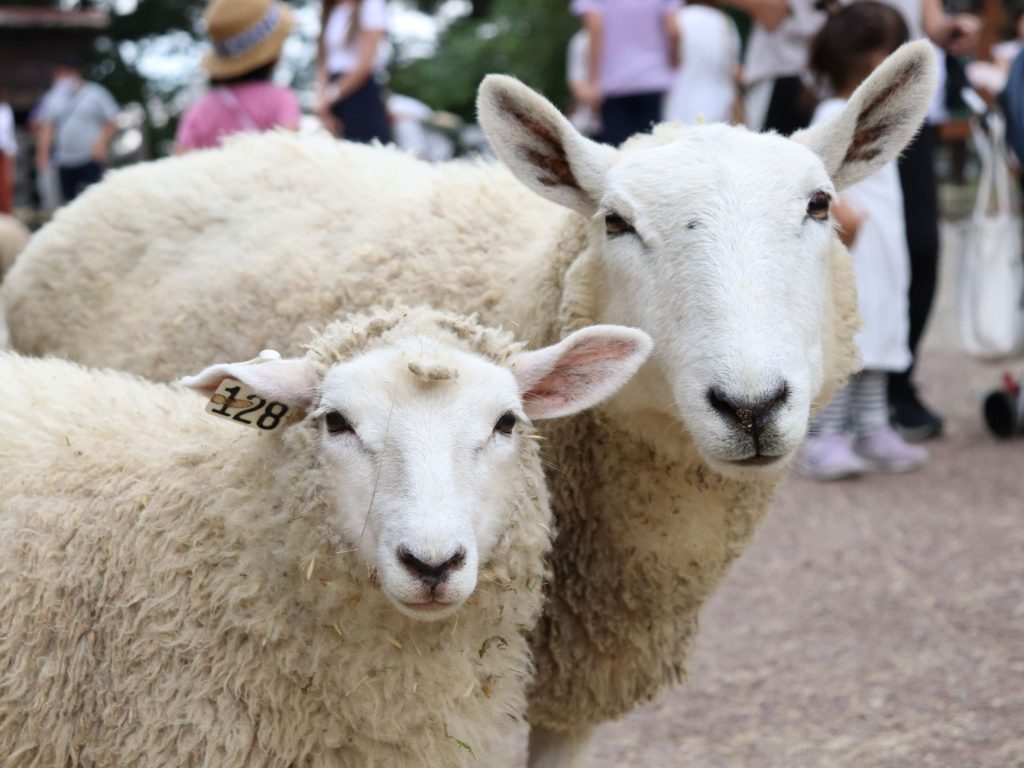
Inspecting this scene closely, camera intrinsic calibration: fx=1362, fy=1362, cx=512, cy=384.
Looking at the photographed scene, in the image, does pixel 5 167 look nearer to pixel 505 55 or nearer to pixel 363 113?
pixel 363 113

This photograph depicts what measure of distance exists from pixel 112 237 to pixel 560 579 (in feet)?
6.16

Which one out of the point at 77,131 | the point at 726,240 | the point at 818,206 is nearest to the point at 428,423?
the point at 726,240

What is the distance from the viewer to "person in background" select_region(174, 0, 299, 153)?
199 inches

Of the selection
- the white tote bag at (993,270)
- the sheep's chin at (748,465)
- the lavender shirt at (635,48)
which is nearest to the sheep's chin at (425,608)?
the sheep's chin at (748,465)

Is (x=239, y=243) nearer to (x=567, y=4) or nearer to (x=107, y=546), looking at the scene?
(x=107, y=546)

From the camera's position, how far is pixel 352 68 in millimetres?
6391

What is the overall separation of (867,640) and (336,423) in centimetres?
276

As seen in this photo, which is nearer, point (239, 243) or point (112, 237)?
point (239, 243)

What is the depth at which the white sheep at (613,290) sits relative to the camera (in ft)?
8.85

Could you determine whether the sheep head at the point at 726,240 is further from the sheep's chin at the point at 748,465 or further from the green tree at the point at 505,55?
the green tree at the point at 505,55

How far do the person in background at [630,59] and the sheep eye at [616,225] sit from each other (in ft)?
12.0

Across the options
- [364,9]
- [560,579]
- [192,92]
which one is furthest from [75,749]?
[192,92]

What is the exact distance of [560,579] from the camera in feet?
10.3

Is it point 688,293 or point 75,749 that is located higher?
point 688,293
